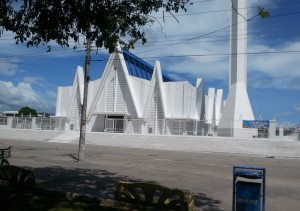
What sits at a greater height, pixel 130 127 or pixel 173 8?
pixel 173 8

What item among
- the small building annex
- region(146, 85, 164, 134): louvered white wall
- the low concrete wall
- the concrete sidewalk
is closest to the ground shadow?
the concrete sidewalk

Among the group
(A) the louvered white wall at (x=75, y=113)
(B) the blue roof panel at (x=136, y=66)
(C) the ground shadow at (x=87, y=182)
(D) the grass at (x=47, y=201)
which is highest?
(B) the blue roof panel at (x=136, y=66)

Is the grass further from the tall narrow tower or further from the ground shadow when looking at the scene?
the tall narrow tower

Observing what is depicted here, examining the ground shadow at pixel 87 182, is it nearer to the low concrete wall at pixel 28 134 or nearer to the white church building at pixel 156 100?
the white church building at pixel 156 100

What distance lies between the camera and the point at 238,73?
1436 inches

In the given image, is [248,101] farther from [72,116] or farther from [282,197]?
[282,197]

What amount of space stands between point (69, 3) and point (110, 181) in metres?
6.33

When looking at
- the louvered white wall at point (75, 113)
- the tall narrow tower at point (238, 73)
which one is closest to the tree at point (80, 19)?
the tall narrow tower at point (238, 73)

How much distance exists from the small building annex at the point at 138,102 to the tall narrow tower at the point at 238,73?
12.7 feet

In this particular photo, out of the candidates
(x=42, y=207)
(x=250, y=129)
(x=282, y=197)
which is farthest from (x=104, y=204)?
(x=250, y=129)

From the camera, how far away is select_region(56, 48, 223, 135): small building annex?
40.6 meters

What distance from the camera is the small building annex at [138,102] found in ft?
133

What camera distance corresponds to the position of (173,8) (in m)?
7.75

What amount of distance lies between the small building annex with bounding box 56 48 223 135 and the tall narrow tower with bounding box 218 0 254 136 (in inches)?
152
